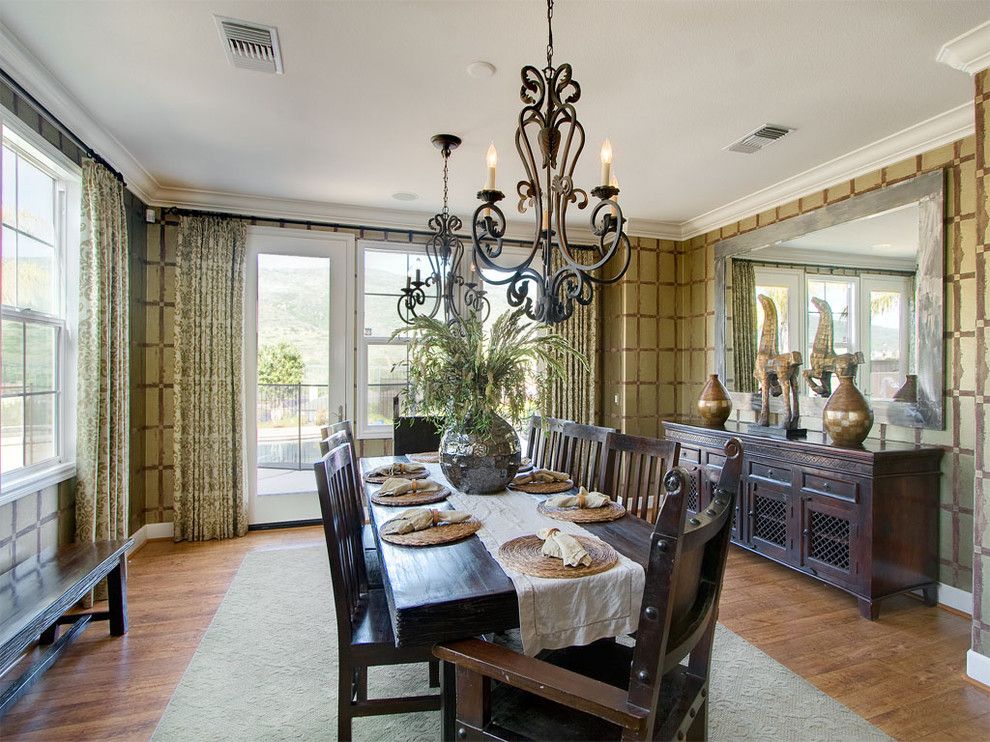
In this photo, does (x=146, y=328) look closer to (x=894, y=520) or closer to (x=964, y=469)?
(x=894, y=520)

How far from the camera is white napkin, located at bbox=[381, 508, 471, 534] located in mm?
1716

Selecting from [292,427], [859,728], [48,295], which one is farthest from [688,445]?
[48,295]

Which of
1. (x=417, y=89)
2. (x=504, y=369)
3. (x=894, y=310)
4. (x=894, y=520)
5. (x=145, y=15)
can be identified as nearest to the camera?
(x=145, y=15)

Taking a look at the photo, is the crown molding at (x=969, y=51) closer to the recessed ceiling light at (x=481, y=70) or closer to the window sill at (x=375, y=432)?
the recessed ceiling light at (x=481, y=70)

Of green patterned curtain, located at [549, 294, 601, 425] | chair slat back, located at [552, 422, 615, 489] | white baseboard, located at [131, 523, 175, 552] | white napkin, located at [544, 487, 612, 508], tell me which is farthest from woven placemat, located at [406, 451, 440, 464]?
white baseboard, located at [131, 523, 175, 552]

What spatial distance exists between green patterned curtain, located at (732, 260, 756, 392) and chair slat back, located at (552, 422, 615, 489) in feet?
6.92

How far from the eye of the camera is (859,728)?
75.1 inches

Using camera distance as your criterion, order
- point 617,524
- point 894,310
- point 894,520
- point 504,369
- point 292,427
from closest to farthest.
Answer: point 617,524
point 504,369
point 894,520
point 894,310
point 292,427

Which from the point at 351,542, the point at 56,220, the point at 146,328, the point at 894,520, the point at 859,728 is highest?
the point at 56,220

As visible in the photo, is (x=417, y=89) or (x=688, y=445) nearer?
(x=417, y=89)

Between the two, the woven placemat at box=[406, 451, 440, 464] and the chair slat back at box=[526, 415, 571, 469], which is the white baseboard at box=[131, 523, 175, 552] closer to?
the woven placemat at box=[406, 451, 440, 464]

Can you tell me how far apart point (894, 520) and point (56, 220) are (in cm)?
486

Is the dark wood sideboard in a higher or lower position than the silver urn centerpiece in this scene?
lower

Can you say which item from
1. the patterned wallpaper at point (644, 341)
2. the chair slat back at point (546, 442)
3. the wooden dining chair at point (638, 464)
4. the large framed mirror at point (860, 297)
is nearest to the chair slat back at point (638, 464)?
the wooden dining chair at point (638, 464)
